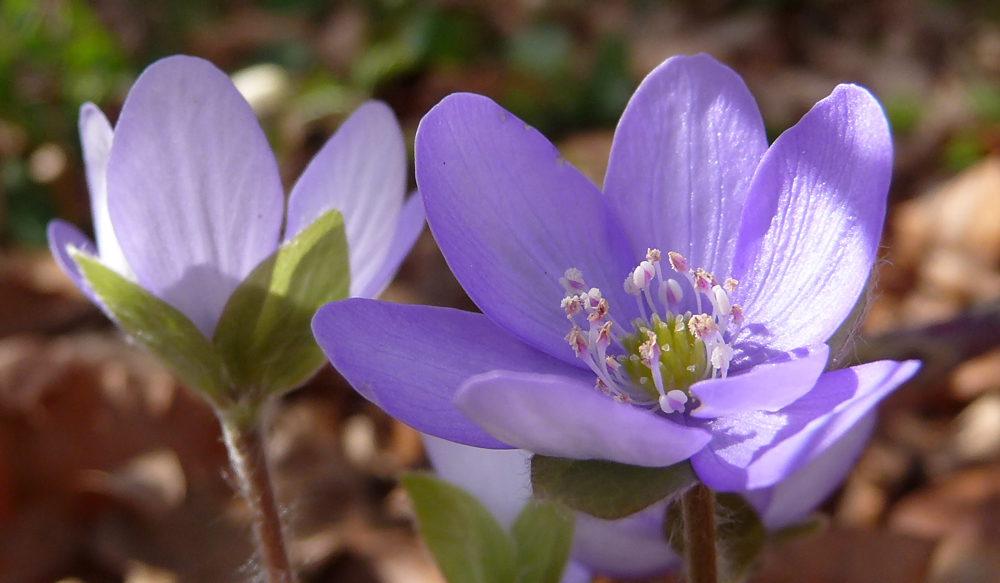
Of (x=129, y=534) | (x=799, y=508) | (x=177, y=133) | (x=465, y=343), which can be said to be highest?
(x=177, y=133)

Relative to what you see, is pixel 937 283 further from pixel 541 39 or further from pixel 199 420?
pixel 199 420

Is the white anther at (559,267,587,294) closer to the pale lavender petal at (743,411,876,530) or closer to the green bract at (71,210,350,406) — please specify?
the green bract at (71,210,350,406)

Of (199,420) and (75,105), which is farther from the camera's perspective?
(75,105)

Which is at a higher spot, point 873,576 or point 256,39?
point 256,39

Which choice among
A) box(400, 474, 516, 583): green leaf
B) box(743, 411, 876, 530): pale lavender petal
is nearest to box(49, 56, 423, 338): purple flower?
box(400, 474, 516, 583): green leaf

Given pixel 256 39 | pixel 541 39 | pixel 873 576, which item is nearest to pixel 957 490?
pixel 873 576

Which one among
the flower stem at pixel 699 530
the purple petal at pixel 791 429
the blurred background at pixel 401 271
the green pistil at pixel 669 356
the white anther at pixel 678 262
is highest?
the white anther at pixel 678 262

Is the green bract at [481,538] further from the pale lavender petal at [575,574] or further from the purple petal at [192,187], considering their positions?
the purple petal at [192,187]

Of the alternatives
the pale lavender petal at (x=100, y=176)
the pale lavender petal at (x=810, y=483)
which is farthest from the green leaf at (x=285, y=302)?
the pale lavender petal at (x=810, y=483)
